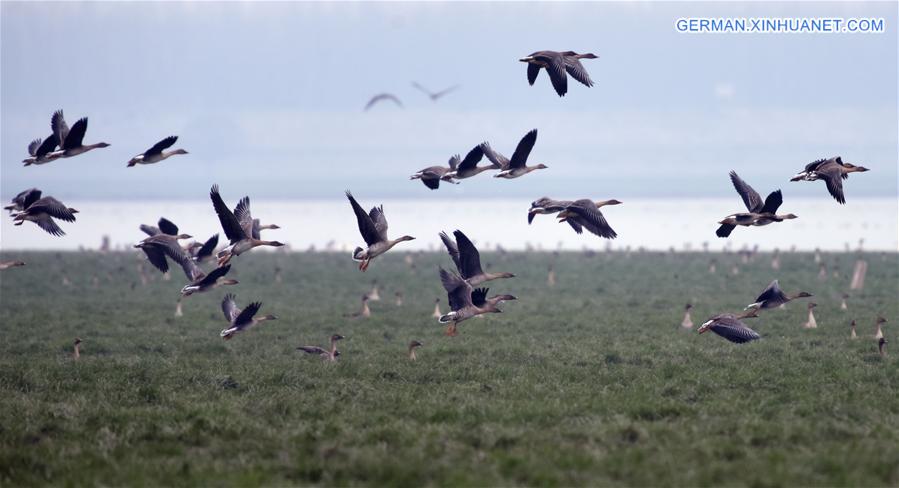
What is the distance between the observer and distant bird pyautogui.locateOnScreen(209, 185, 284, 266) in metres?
19.6

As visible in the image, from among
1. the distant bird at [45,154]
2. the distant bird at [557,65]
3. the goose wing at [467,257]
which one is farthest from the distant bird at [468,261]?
the distant bird at [45,154]

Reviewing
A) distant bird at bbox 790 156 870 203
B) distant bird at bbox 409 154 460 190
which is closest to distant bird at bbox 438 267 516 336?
distant bird at bbox 409 154 460 190

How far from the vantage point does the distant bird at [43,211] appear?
2111 cm

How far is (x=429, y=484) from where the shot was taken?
44.5 ft

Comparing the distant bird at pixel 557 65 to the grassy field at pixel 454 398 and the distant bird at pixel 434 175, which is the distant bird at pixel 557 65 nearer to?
the distant bird at pixel 434 175

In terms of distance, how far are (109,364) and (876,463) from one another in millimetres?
14654

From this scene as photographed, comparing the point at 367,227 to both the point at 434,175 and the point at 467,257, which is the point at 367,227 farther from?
the point at 434,175

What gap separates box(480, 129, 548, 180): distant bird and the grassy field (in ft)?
12.1

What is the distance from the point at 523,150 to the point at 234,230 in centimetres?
521

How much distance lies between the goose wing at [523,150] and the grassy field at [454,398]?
3.83 metres

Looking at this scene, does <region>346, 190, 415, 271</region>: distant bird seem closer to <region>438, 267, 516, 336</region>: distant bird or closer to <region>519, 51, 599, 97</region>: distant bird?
<region>438, 267, 516, 336</region>: distant bird

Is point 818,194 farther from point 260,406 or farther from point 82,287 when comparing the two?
point 260,406

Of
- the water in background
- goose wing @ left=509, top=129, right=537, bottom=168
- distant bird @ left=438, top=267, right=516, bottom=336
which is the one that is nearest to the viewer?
goose wing @ left=509, top=129, right=537, bottom=168

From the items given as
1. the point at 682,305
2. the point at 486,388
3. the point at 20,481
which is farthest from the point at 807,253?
the point at 20,481
